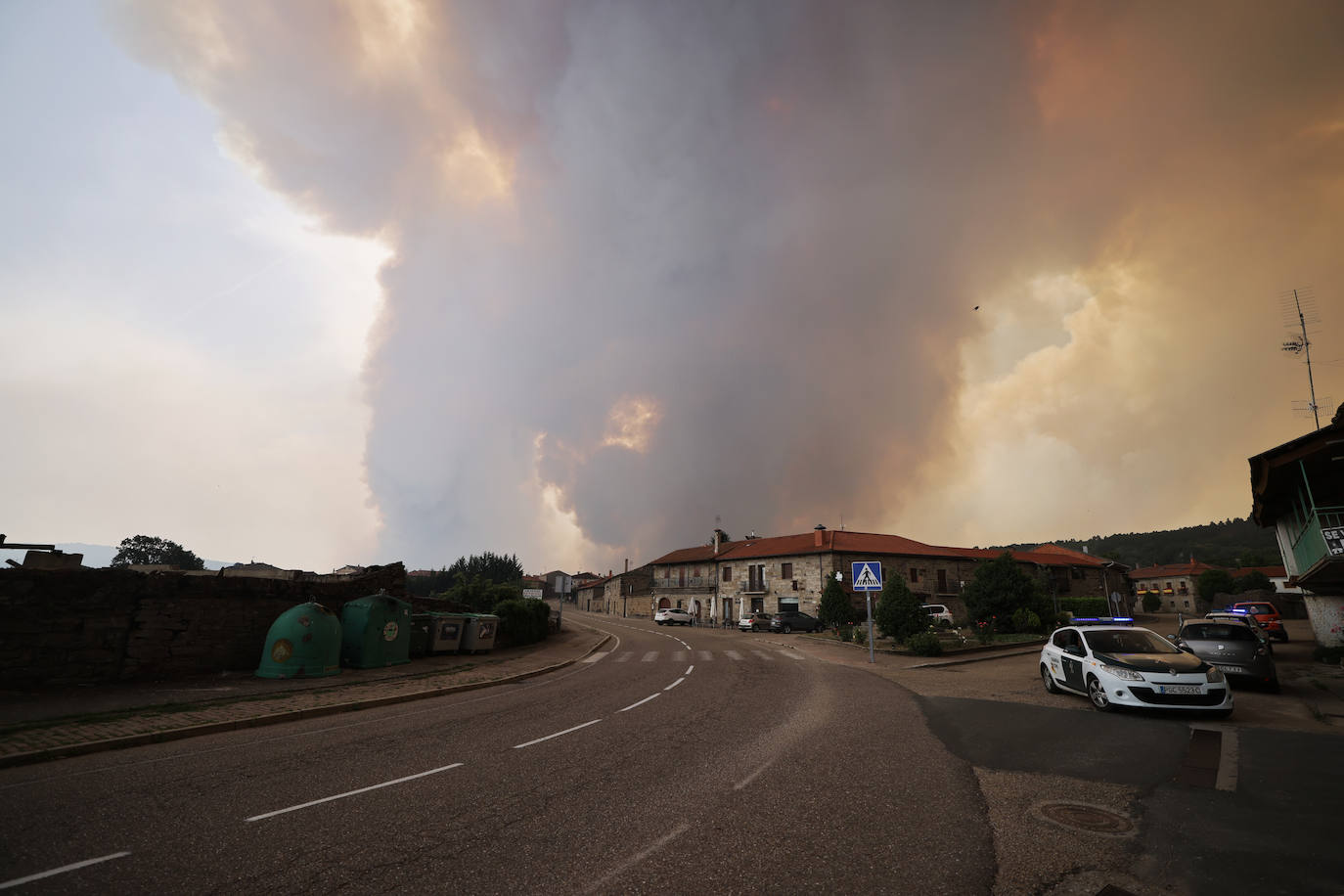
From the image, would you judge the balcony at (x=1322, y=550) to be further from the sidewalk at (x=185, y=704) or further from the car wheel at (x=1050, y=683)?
the sidewalk at (x=185, y=704)

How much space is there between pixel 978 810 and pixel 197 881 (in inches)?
254

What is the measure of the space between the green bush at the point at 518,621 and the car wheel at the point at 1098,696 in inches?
771

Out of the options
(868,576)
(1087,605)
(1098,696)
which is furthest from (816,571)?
(1098,696)

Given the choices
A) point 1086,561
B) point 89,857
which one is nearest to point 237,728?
point 89,857

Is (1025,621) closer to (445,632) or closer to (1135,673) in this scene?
(1135,673)

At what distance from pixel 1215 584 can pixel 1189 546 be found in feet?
232

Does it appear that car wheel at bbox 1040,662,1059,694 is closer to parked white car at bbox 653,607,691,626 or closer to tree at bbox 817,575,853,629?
tree at bbox 817,575,853,629

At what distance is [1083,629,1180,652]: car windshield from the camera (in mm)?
10336

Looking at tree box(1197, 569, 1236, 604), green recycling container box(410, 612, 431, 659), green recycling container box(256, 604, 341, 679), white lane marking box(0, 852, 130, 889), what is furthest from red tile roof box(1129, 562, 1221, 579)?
white lane marking box(0, 852, 130, 889)

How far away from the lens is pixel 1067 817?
5.18 meters

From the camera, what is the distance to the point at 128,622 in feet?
39.3

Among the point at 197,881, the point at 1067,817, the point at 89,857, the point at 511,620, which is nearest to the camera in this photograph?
the point at 197,881

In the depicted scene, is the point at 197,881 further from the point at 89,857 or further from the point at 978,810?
the point at 978,810

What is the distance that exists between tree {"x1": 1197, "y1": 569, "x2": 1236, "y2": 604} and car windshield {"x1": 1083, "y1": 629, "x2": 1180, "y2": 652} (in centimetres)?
8225
